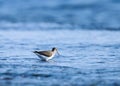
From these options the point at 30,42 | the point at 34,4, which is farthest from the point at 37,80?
the point at 34,4

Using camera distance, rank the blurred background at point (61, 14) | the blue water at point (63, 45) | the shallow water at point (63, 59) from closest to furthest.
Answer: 1. the shallow water at point (63, 59)
2. the blue water at point (63, 45)
3. the blurred background at point (61, 14)

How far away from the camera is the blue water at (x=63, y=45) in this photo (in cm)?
1733

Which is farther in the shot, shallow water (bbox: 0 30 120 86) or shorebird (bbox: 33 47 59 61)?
shorebird (bbox: 33 47 59 61)

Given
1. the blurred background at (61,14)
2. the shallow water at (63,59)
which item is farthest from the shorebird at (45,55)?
the blurred background at (61,14)

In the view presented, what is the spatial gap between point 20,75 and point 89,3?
35881 mm

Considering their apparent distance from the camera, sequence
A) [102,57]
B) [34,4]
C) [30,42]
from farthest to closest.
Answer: [34,4] → [30,42] → [102,57]

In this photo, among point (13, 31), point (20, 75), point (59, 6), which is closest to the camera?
point (20, 75)

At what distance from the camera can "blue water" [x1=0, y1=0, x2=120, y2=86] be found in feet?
56.9

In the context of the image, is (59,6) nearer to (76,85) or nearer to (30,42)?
(30,42)

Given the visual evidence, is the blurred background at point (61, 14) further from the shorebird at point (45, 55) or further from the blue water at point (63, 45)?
the shorebird at point (45, 55)

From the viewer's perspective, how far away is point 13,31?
104 ft

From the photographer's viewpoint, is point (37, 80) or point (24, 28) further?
point (24, 28)

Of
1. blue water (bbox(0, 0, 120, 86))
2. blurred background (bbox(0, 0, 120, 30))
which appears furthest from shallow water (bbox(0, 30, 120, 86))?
blurred background (bbox(0, 0, 120, 30))

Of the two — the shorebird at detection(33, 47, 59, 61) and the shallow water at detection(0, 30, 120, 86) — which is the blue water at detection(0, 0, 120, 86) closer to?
the shallow water at detection(0, 30, 120, 86)
